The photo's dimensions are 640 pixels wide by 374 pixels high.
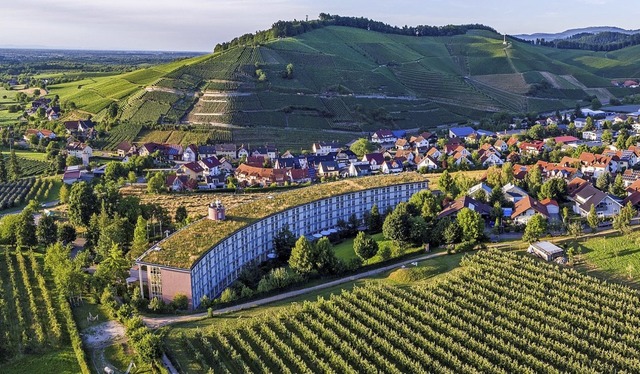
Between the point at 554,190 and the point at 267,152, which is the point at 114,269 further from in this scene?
the point at 267,152

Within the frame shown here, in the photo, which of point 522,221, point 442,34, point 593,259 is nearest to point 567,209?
point 522,221

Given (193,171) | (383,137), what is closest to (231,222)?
(193,171)

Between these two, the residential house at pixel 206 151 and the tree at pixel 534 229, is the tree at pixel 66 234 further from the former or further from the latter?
the tree at pixel 534 229

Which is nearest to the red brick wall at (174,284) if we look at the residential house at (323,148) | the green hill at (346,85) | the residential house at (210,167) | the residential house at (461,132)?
the residential house at (210,167)

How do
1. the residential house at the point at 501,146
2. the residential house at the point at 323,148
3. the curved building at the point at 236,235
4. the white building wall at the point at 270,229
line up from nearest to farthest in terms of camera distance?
the curved building at the point at 236,235 → the white building wall at the point at 270,229 → the residential house at the point at 501,146 → the residential house at the point at 323,148

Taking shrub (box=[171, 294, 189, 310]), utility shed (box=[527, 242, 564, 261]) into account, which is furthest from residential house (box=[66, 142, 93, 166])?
utility shed (box=[527, 242, 564, 261])
